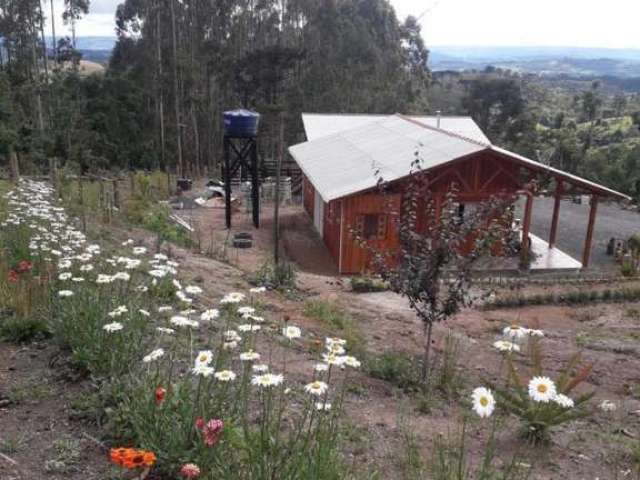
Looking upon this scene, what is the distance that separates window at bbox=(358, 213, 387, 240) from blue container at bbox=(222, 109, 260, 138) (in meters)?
4.99

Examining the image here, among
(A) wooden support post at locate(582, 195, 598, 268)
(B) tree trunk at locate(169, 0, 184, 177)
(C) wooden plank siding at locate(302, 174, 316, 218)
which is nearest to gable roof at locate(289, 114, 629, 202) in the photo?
(A) wooden support post at locate(582, 195, 598, 268)

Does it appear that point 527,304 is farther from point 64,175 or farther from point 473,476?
point 64,175

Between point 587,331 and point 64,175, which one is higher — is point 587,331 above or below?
below

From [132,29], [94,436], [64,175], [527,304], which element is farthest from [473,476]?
[132,29]

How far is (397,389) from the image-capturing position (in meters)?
5.71

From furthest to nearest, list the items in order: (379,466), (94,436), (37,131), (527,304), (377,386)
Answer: (37,131) → (527,304) → (377,386) → (379,466) → (94,436)

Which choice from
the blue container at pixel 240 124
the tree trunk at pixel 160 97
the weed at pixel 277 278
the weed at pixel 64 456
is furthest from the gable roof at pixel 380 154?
the tree trunk at pixel 160 97

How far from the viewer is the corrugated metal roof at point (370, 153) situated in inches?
548

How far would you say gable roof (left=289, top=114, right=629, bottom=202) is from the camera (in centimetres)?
1390

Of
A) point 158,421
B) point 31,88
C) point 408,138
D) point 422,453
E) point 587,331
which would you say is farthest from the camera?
point 31,88

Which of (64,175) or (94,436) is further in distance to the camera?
(64,175)

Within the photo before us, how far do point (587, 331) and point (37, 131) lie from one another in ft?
81.0

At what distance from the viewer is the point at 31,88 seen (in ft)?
96.6

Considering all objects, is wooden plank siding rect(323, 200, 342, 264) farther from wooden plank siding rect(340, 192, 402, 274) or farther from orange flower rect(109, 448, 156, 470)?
orange flower rect(109, 448, 156, 470)
